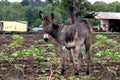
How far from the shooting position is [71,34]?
11477 millimetres

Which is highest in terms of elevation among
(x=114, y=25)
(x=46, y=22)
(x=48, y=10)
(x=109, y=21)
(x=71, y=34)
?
(x=46, y=22)

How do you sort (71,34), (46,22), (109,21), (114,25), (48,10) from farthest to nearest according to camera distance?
1. (109,21)
2. (114,25)
3. (48,10)
4. (71,34)
5. (46,22)

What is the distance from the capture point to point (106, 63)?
1353cm

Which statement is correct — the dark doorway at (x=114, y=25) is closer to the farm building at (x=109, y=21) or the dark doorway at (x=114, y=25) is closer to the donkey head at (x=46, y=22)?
the farm building at (x=109, y=21)

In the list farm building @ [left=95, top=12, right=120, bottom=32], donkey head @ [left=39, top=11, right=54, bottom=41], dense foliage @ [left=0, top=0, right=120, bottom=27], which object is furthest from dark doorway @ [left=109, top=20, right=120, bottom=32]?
donkey head @ [left=39, top=11, right=54, bottom=41]

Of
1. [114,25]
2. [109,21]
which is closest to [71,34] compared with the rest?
[114,25]

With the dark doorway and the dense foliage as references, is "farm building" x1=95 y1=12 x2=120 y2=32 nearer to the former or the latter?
the dark doorway

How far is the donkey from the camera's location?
11.3 m

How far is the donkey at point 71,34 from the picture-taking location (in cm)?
1132

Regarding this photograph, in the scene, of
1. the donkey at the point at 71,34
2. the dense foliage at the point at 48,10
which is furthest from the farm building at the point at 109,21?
the donkey at the point at 71,34

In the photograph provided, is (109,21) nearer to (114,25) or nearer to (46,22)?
(114,25)

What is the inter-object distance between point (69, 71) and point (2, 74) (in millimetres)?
1975

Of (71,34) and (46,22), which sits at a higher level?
(46,22)

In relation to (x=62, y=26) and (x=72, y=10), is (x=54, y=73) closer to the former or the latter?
(x=62, y=26)
